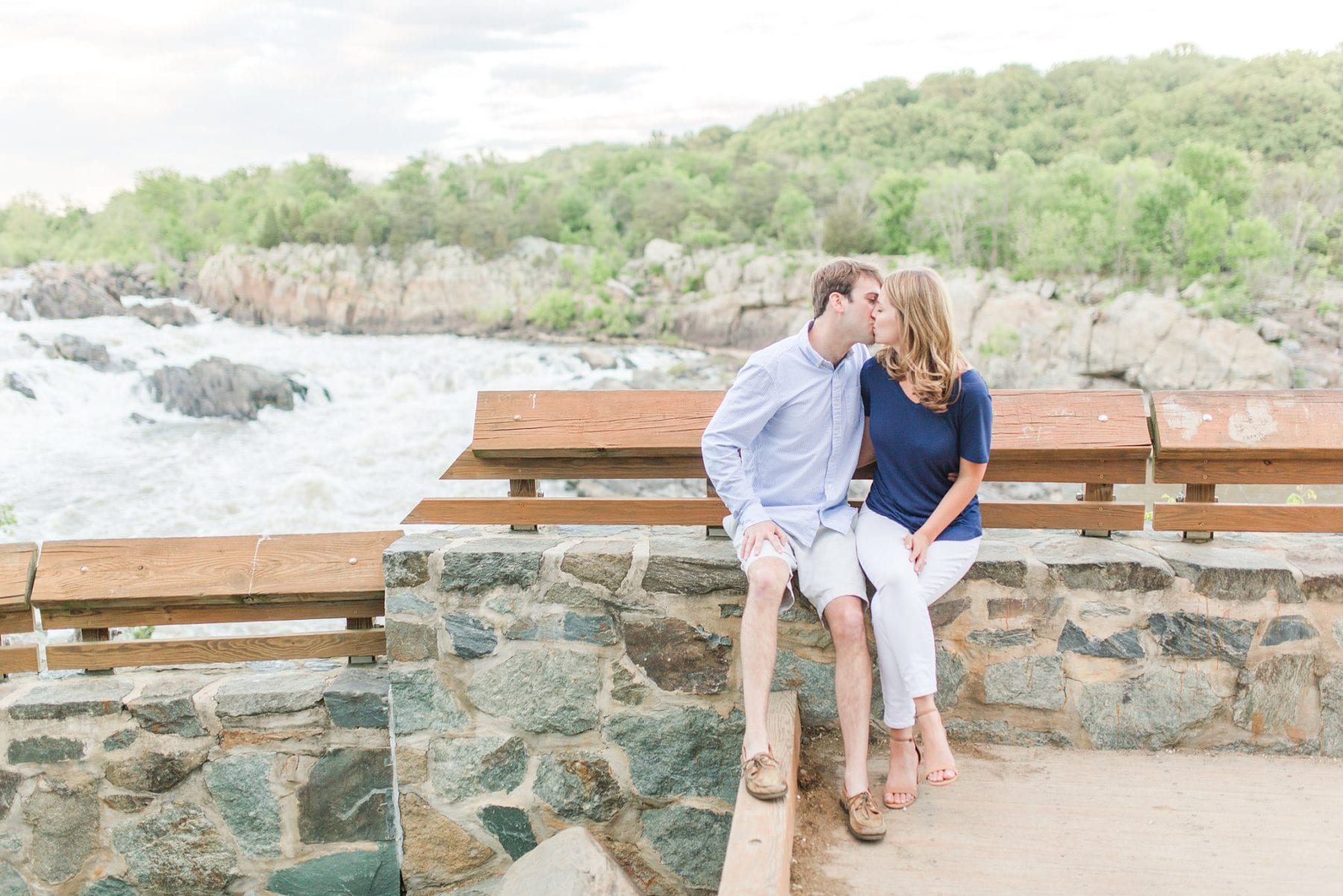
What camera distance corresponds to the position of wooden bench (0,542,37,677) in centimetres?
281

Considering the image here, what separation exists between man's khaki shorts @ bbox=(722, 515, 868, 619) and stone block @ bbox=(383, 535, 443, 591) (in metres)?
0.88

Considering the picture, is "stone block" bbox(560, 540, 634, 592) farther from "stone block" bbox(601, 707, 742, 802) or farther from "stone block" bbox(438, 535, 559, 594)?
"stone block" bbox(601, 707, 742, 802)

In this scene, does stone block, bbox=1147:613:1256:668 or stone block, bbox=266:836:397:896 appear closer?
stone block, bbox=1147:613:1256:668

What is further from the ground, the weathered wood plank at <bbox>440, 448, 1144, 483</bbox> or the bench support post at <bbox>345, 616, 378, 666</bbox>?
the weathered wood plank at <bbox>440, 448, 1144, 483</bbox>

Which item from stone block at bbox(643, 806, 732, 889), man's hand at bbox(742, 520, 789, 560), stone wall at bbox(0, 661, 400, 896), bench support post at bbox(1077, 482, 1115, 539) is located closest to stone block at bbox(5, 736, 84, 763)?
stone wall at bbox(0, 661, 400, 896)

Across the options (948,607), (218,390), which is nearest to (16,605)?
(948,607)

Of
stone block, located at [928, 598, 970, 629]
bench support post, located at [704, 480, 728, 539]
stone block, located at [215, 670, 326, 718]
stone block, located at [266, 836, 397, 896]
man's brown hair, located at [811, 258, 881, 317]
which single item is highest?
man's brown hair, located at [811, 258, 881, 317]

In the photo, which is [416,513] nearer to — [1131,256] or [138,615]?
[138,615]

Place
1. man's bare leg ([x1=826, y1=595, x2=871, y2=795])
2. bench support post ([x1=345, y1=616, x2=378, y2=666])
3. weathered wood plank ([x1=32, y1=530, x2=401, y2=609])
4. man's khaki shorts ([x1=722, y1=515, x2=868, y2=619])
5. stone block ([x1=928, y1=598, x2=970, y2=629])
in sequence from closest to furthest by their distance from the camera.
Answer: man's bare leg ([x1=826, y1=595, x2=871, y2=795]) < man's khaki shorts ([x1=722, y1=515, x2=868, y2=619]) < stone block ([x1=928, y1=598, x2=970, y2=629]) < weathered wood plank ([x1=32, y1=530, x2=401, y2=609]) < bench support post ([x1=345, y1=616, x2=378, y2=666])

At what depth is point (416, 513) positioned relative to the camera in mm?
2840

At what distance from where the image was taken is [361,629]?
297 cm

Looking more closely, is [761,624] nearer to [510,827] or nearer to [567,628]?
[567,628]

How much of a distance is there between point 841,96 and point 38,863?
48432 millimetres

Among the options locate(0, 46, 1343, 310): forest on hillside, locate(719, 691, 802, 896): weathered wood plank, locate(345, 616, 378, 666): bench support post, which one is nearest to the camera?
locate(719, 691, 802, 896): weathered wood plank
